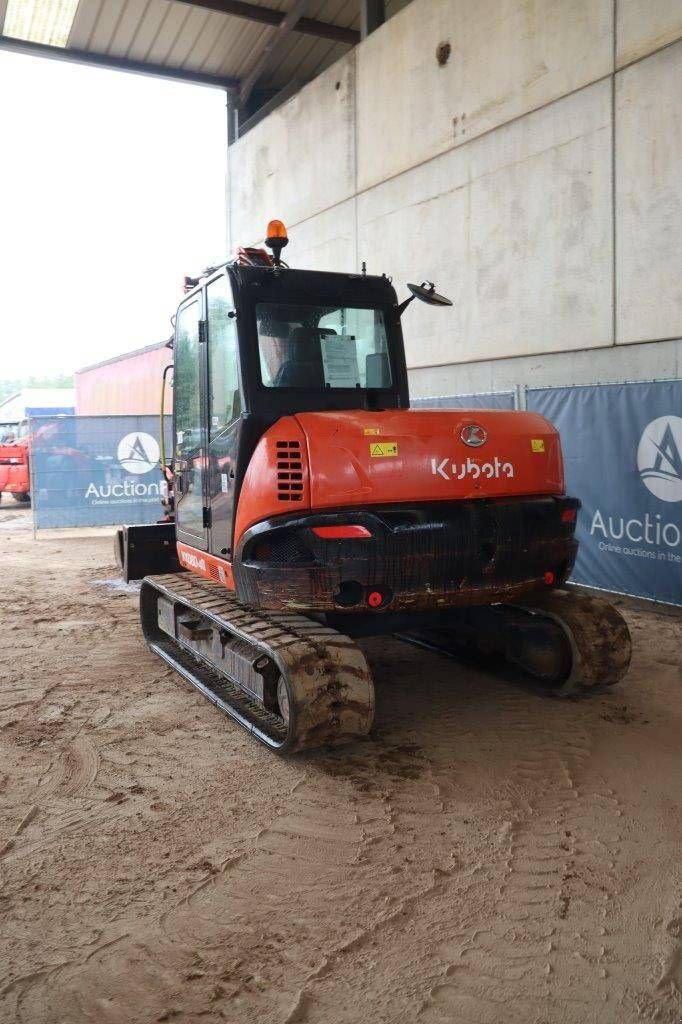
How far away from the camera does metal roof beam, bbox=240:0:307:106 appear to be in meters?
13.8

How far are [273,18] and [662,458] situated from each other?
10954 mm

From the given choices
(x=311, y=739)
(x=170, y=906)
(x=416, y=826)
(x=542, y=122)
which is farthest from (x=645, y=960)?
(x=542, y=122)

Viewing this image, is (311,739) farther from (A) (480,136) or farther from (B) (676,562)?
(A) (480,136)

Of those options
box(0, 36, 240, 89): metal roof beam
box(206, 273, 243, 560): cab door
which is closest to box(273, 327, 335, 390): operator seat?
box(206, 273, 243, 560): cab door

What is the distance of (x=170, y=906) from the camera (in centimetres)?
323

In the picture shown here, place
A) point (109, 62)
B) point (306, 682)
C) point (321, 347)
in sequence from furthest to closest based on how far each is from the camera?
1. point (109, 62)
2. point (321, 347)
3. point (306, 682)

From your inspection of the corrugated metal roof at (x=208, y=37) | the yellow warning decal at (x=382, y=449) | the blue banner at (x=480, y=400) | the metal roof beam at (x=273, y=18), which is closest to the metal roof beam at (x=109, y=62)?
the corrugated metal roof at (x=208, y=37)

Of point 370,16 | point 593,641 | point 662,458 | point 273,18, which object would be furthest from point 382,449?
point 273,18

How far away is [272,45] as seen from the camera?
14594 mm

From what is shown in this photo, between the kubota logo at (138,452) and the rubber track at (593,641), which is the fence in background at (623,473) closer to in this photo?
the rubber track at (593,641)

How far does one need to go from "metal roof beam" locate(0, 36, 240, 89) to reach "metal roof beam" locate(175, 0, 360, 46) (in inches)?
77.8

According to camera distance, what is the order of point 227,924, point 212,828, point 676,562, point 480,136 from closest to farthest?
point 227,924, point 212,828, point 676,562, point 480,136

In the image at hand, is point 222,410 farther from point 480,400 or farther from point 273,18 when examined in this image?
point 273,18

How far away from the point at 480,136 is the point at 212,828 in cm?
914
